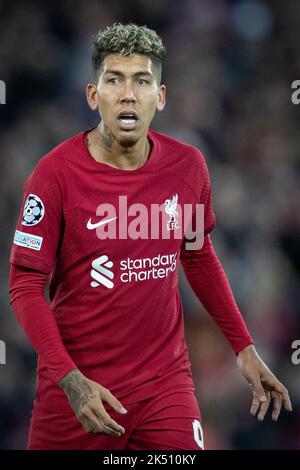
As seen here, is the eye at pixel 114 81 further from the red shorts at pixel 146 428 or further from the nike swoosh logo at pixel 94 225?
the red shorts at pixel 146 428

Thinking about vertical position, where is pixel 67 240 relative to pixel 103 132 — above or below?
below

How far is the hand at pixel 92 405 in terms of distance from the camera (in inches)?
116

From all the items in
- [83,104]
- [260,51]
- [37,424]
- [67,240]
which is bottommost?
[37,424]

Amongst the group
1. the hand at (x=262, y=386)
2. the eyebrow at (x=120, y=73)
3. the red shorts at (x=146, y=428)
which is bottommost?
the red shorts at (x=146, y=428)

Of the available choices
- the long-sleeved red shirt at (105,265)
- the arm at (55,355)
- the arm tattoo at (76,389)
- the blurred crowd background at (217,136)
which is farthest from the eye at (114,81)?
the blurred crowd background at (217,136)

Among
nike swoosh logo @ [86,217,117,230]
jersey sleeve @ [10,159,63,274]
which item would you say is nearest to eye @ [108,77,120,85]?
jersey sleeve @ [10,159,63,274]

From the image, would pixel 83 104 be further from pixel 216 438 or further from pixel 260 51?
pixel 216 438

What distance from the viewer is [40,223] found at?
3.29 metres

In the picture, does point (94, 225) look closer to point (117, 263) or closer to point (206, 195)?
point (117, 263)

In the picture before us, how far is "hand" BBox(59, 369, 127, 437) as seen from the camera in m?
2.94

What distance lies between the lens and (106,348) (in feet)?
11.3

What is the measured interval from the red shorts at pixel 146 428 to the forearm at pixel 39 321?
0.36 metres
